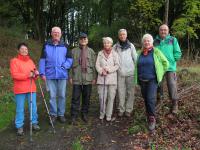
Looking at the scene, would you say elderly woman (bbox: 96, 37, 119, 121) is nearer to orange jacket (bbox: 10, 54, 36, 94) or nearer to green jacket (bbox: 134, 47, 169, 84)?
green jacket (bbox: 134, 47, 169, 84)

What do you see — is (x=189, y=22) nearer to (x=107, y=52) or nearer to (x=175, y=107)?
(x=175, y=107)

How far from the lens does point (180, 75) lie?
12.6 m

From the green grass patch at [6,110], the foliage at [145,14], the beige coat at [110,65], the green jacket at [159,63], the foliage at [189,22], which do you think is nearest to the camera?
the green jacket at [159,63]

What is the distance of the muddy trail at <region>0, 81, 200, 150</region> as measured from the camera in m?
7.81

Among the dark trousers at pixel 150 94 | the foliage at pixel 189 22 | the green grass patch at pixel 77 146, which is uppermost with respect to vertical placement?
the foliage at pixel 189 22

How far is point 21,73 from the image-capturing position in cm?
827

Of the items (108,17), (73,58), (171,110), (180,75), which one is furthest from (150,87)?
(108,17)

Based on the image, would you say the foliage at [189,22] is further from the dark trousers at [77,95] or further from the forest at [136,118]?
the dark trousers at [77,95]

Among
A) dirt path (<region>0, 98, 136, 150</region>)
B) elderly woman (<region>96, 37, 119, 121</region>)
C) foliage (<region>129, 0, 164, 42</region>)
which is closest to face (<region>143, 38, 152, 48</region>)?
elderly woman (<region>96, 37, 119, 121</region>)

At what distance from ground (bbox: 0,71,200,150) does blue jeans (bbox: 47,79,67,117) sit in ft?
1.14

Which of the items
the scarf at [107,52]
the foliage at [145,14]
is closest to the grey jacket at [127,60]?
the scarf at [107,52]

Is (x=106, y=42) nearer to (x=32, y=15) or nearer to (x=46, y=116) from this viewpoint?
(x=46, y=116)

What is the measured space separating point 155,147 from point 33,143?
247cm

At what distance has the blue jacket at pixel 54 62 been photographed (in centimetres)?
878
